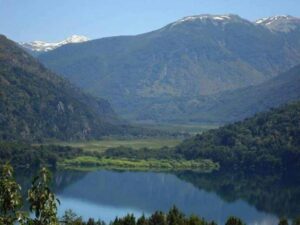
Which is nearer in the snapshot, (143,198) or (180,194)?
(143,198)

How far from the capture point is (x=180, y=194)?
151 metres

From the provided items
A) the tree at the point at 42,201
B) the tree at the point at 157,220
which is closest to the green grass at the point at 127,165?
the tree at the point at 157,220

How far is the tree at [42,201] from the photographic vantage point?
27.9 metres

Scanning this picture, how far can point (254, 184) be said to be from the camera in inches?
6545

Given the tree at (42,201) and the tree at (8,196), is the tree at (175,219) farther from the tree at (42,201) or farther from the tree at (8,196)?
the tree at (8,196)

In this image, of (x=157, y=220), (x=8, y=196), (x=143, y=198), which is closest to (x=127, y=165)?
(x=143, y=198)

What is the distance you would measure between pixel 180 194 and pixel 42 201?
12409 cm

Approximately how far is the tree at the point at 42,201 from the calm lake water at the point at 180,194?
278 feet

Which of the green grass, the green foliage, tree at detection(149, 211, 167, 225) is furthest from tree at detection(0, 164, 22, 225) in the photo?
the green grass

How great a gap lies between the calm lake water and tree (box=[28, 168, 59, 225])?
8483 cm

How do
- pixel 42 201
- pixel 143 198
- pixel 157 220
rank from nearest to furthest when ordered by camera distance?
pixel 42 201 < pixel 157 220 < pixel 143 198

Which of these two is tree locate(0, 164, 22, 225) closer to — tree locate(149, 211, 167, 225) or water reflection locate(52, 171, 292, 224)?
tree locate(149, 211, 167, 225)

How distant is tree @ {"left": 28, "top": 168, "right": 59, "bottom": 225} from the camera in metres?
27.9

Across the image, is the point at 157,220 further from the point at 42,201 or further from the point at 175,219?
the point at 42,201
